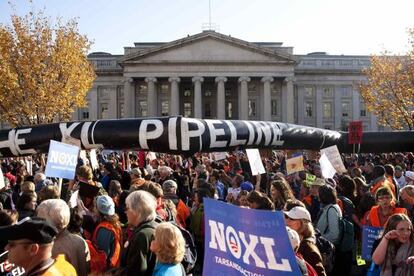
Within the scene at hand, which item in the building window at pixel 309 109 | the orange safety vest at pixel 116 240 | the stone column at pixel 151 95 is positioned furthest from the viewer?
the building window at pixel 309 109

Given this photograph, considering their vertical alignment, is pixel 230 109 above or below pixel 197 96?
below

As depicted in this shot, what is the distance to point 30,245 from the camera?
3271 millimetres

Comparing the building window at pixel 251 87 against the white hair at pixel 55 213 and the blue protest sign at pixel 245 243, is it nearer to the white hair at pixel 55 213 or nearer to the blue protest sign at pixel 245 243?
the white hair at pixel 55 213

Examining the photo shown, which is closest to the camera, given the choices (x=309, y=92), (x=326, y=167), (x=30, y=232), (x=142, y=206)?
(x=30, y=232)

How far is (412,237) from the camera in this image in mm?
5113

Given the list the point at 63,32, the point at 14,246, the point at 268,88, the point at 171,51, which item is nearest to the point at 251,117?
the point at 268,88

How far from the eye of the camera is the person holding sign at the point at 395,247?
199 inches

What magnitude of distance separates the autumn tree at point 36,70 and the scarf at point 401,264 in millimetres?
32694

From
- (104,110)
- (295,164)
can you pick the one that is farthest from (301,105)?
(295,164)

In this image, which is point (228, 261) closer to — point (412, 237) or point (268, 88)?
point (412, 237)

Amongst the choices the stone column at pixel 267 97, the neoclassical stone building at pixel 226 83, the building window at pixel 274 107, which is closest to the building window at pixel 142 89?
the neoclassical stone building at pixel 226 83

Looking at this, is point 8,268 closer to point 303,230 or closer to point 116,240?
point 116,240

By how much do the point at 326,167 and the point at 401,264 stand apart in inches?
262

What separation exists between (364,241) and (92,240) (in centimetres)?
365
